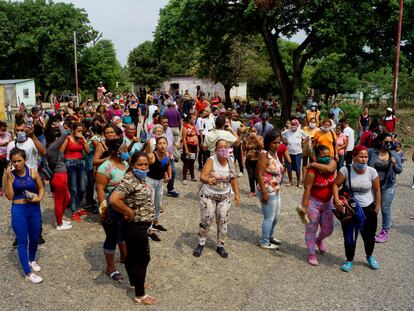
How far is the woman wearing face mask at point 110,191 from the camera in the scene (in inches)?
178

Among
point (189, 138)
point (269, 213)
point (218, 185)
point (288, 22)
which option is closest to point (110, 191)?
point (218, 185)

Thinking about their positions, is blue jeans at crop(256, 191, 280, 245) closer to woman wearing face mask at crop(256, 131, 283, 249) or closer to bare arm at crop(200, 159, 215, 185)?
woman wearing face mask at crop(256, 131, 283, 249)

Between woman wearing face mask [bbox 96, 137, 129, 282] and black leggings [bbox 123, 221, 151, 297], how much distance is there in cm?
37

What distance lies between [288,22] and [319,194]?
591 inches

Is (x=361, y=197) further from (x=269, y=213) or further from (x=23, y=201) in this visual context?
(x=23, y=201)

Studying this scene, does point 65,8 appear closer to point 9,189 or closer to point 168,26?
point 168,26

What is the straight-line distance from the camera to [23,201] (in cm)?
472

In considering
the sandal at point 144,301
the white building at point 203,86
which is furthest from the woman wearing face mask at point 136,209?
the white building at point 203,86

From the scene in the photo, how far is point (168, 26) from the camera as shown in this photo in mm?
17219

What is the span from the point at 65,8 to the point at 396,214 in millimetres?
45842

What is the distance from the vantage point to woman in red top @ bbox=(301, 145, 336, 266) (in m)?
5.20

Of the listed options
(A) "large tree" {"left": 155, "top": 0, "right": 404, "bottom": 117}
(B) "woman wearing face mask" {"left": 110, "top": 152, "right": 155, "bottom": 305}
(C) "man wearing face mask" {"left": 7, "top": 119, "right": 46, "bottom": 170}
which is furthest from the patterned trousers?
(A) "large tree" {"left": 155, "top": 0, "right": 404, "bottom": 117}

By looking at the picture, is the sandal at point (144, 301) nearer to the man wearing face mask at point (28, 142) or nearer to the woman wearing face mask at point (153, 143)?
the woman wearing face mask at point (153, 143)

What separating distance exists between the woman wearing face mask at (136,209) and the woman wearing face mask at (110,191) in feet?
1.30
